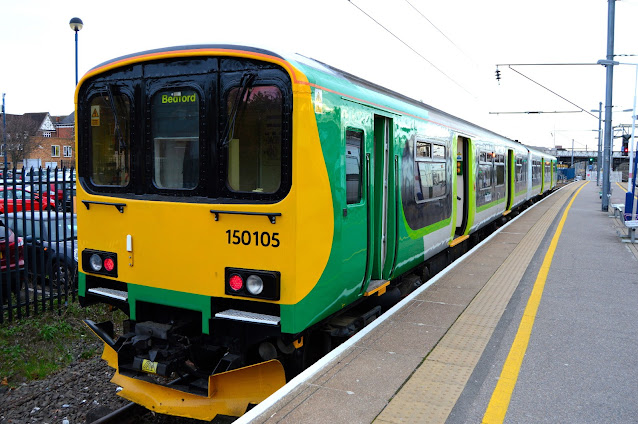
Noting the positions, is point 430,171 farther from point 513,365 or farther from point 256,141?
point 256,141

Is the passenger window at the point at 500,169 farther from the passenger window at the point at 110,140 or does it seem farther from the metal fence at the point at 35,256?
the passenger window at the point at 110,140

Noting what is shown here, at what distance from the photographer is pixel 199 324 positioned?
4.52 m

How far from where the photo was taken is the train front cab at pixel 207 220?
402cm

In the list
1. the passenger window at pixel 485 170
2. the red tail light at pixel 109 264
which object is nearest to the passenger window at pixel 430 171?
the passenger window at pixel 485 170

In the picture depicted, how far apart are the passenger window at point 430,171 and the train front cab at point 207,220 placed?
9.32ft

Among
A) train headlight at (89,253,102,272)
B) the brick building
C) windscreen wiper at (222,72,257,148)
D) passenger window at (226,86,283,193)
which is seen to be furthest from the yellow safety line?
the brick building

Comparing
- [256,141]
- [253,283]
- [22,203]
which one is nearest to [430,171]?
[256,141]

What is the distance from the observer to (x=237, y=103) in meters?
4.14

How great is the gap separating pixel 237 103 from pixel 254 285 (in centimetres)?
145

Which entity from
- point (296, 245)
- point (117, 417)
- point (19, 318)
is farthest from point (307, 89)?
point (19, 318)

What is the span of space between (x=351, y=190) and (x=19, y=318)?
494 centimetres

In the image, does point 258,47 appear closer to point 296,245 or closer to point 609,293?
point 296,245

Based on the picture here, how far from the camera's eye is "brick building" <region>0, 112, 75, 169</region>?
4584 cm

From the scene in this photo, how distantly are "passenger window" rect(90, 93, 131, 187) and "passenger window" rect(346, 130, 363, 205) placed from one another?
2.00 metres
